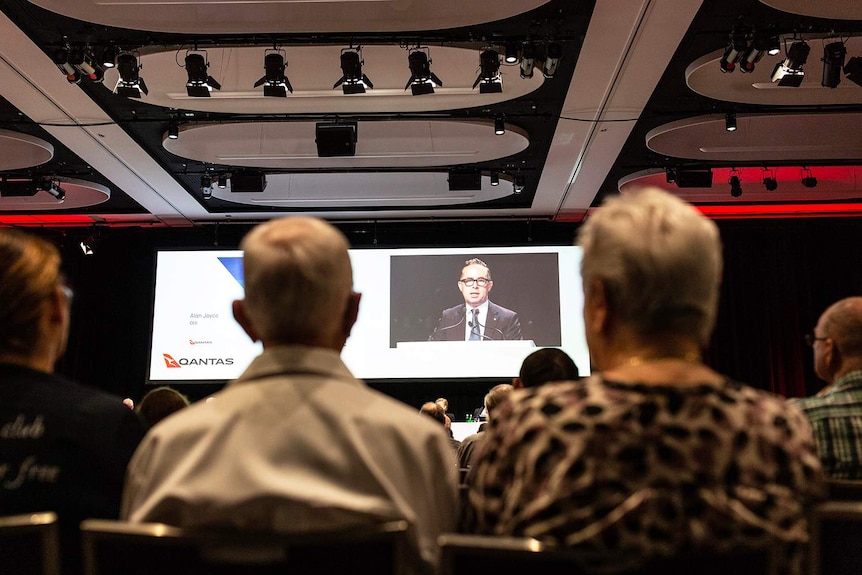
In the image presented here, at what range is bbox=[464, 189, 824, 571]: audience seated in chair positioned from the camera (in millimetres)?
1199

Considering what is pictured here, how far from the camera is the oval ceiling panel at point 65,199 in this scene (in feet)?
29.9

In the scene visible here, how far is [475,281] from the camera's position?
379 inches

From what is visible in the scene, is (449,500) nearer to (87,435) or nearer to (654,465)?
(654,465)

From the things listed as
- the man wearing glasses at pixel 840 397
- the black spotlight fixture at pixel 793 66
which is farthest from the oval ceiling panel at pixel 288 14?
the man wearing glasses at pixel 840 397

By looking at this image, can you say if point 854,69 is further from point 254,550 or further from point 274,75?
point 254,550

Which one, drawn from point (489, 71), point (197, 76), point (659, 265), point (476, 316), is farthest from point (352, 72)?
point (659, 265)

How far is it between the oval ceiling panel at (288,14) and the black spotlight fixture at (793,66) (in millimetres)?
1638

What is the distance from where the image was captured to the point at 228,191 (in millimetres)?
9188

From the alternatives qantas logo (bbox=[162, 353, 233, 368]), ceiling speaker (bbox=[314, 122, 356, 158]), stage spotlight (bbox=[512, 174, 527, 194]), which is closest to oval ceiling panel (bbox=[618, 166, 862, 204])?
stage spotlight (bbox=[512, 174, 527, 194])

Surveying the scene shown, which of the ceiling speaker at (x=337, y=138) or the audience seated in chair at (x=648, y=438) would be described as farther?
the ceiling speaker at (x=337, y=138)

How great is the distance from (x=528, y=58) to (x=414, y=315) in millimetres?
4454

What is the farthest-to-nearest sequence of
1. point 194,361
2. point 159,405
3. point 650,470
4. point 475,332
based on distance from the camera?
point 194,361 → point 475,332 → point 159,405 → point 650,470

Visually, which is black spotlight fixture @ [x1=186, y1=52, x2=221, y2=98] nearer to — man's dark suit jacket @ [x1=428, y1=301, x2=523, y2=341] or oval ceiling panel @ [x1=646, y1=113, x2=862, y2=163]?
oval ceiling panel @ [x1=646, y1=113, x2=862, y2=163]

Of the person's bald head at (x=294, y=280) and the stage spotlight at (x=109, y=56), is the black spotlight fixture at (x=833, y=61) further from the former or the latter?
the person's bald head at (x=294, y=280)
